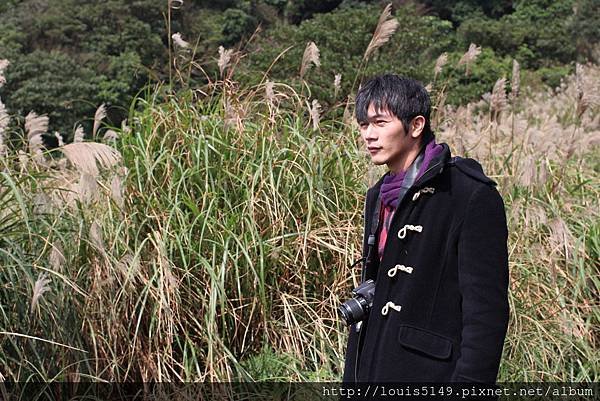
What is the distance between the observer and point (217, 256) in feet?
11.4

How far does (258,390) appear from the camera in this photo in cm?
341

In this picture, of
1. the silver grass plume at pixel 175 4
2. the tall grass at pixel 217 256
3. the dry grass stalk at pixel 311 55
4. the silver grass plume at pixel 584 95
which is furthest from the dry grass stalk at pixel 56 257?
the silver grass plume at pixel 584 95

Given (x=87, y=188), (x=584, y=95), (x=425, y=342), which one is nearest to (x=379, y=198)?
(x=425, y=342)

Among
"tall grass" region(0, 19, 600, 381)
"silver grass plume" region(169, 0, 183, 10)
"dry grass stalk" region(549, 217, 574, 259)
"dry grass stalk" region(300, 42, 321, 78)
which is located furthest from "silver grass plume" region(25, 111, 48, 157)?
"dry grass stalk" region(549, 217, 574, 259)

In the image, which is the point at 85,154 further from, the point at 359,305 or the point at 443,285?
the point at 443,285

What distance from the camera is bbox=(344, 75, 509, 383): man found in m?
1.87

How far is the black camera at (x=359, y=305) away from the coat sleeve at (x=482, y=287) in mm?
325

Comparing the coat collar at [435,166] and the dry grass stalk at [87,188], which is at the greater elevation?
the coat collar at [435,166]

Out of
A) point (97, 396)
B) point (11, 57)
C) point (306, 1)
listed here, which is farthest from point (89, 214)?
point (306, 1)

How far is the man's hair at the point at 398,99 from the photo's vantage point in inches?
79.5

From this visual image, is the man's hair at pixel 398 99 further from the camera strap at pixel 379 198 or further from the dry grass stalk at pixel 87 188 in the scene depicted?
the dry grass stalk at pixel 87 188

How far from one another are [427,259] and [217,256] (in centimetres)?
165

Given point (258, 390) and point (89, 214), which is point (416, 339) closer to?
point (258, 390)

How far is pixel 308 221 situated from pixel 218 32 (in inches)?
905
